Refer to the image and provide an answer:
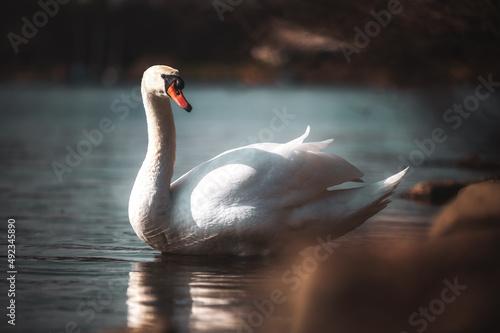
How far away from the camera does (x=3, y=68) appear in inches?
2544

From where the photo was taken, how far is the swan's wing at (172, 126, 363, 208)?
6836 mm

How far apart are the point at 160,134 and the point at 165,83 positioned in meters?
0.52

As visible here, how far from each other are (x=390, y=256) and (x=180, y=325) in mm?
1234

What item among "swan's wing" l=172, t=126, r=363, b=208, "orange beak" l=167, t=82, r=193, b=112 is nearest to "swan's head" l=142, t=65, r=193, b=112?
"orange beak" l=167, t=82, r=193, b=112

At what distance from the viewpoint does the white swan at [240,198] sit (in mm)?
6816

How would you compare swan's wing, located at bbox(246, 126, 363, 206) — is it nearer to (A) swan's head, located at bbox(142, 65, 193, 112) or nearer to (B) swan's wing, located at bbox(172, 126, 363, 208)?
(B) swan's wing, located at bbox(172, 126, 363, 208)

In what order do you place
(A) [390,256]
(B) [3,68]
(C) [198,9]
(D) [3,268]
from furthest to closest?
(B) [3,68], (C) [198,9], (D) [3,268], (A) [390,256]

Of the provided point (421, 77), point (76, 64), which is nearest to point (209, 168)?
point (421, 77)

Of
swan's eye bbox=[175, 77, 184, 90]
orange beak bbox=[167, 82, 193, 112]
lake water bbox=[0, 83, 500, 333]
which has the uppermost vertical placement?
swan's eye bbox=[175, 77, 184, 90]

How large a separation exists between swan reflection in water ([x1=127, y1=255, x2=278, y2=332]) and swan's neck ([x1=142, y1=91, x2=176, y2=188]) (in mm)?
771

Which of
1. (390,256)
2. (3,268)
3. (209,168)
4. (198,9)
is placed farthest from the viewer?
(198,9)

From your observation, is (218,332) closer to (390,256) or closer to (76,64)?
(390,256)

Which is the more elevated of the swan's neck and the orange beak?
the orange beak

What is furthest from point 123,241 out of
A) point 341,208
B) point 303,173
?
point 341,208
